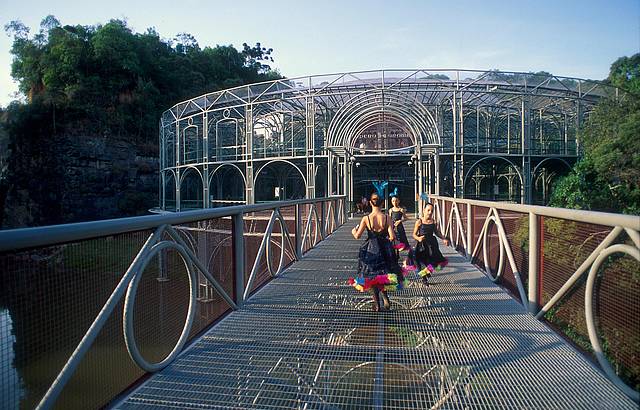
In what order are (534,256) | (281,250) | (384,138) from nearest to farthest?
1. (534,256)
2. (281,250)
3. (384,138)

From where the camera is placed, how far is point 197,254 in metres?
3.93

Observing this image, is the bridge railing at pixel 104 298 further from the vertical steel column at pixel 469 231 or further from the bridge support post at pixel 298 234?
the vertical steel column at pixel 469 231

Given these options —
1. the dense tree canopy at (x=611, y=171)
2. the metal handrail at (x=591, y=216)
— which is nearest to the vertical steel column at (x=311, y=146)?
the dense tree canopy at (x=611, y=171)

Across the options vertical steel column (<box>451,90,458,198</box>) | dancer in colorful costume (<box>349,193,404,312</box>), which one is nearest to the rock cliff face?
vertical steel column (<box>451,90,458,198</box>)

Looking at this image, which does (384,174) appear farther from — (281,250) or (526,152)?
(281,250)

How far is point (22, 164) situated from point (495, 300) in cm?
4722

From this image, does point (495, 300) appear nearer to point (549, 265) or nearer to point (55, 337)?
point (549, 265)

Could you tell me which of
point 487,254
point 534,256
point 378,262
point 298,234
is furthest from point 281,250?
point 534,256

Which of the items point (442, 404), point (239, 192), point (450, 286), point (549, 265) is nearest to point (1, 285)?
point (442, 404)

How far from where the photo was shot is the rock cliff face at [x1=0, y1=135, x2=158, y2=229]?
1535 inches

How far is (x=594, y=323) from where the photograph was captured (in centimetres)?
288

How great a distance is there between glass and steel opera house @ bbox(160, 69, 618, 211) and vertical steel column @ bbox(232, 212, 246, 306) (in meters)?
13.2

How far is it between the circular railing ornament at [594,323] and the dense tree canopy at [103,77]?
45266mm

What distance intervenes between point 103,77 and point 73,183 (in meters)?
12.7
